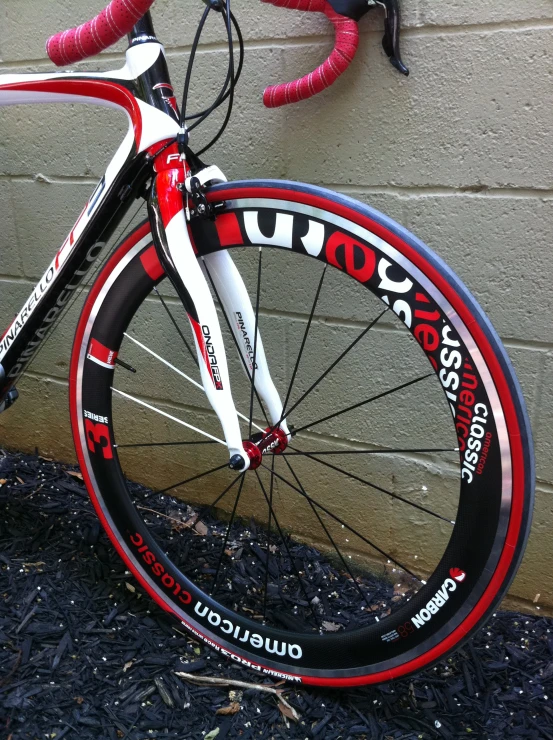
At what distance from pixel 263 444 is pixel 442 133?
814 mm

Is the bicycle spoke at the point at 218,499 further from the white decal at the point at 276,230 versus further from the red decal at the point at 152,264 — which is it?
the white decal at the point at 276,230

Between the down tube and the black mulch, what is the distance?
61 centimetres

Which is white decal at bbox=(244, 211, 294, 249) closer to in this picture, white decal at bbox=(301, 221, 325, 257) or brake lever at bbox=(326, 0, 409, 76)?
white decal at bbox=(301, 221, 325, 257)

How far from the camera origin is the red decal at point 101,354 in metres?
1.54

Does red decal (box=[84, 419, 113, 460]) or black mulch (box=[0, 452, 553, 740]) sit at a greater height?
red decal (box=[84, 419, 113, 460])

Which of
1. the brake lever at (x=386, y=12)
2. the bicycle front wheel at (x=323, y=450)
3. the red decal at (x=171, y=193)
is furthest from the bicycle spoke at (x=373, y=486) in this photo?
the brake lever at (x=386, y=12)

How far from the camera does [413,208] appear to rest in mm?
1580

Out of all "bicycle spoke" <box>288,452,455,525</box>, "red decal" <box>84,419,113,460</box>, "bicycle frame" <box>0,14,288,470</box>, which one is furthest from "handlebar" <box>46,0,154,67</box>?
"bicycle spoke" <box>288,452,455,525</box>

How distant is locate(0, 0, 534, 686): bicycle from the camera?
118cm

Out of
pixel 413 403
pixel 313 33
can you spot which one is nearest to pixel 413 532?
pixel 413 403

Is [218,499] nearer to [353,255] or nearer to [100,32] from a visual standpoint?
[353,255]

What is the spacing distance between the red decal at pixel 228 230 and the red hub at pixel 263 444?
42 cm

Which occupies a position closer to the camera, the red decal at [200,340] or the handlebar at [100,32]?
the handlebar at [100,32]

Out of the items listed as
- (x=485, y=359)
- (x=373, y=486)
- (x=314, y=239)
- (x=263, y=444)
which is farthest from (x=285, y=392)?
(x=485, y=359)
